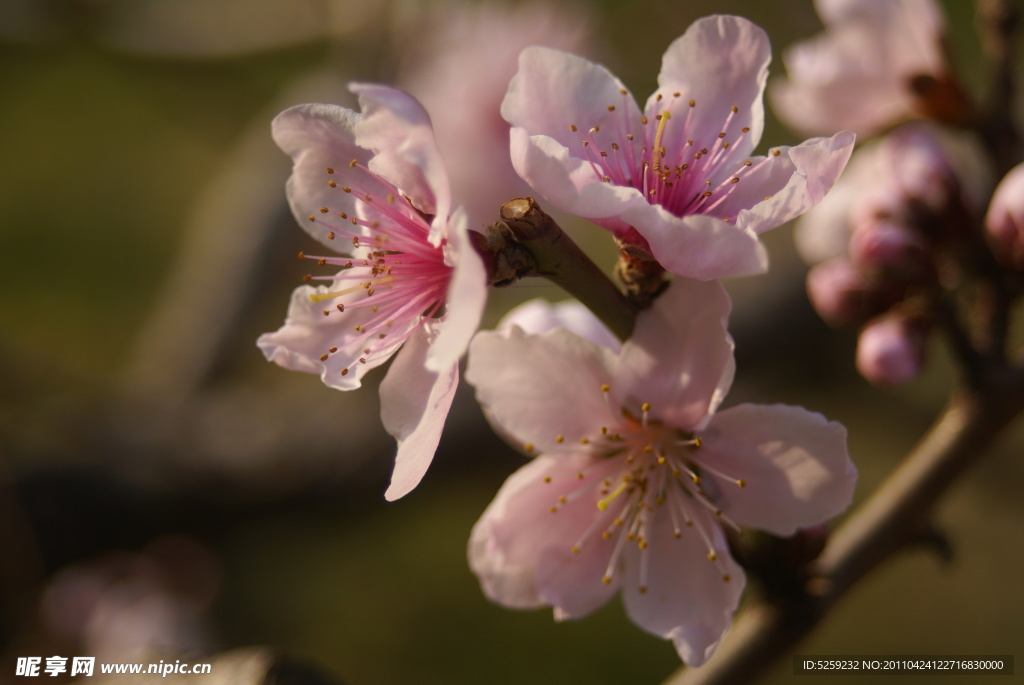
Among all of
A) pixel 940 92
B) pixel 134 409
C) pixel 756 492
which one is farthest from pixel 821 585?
pixel 134 409

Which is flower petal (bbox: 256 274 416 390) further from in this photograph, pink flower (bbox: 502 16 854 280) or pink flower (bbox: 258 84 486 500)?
pink flower (bbox: 502 16 854 280)

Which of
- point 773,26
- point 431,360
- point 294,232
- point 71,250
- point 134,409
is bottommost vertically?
point 71,250

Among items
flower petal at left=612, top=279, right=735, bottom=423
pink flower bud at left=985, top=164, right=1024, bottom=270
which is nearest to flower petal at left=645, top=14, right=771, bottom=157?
flower petal at left=612, top=279, right=735, bottom=423

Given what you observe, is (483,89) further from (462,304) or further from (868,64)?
(462,304)

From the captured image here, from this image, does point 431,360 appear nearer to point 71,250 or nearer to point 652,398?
point 652,398

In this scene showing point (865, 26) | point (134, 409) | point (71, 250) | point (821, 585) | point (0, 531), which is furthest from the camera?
point (71, 250)

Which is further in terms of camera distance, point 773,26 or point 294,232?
Result: point 773,26

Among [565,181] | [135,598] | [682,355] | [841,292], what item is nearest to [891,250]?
[841,292]

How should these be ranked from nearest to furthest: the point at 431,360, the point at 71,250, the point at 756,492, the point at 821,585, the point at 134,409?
1. the point at 431,360
2. the point at 756,492
3. the point at 821,585
4. the point at 134,409
5. the point at 71,250

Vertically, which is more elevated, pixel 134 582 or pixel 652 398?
pixel 652 398
